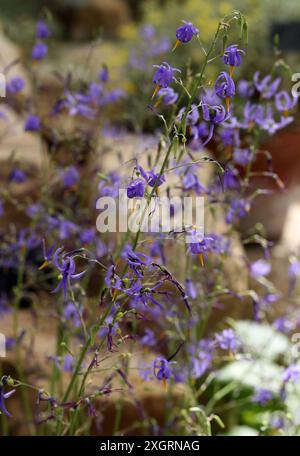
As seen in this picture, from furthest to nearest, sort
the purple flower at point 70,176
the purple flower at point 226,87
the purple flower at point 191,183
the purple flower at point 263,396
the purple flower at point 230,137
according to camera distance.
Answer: the purple flower at point 70,176
the purple flower at point 263,396
the purple flower at point 230,137
the purple flower at point 191,183
the purple flower at point 226,87

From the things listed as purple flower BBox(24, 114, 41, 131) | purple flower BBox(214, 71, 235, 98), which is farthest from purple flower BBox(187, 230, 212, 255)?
purple flower BBox(24, 114, 41, 131)

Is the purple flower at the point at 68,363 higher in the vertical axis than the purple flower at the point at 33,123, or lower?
lower

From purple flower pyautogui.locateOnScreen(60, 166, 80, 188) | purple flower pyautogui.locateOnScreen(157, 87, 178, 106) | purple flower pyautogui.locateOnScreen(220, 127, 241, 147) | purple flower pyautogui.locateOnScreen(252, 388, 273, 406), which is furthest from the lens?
purple flower pyautogui.locateOnScreen(60, 166, 80, 188)

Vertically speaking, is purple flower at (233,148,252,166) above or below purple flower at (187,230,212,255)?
above

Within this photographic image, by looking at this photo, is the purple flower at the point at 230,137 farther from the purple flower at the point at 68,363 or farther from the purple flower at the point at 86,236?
the purple flower at the point at 68,363

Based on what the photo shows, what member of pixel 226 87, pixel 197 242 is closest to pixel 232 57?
pixel 226 87

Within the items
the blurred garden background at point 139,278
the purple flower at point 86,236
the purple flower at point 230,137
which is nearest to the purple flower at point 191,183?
the blurred garden background at point 139,278

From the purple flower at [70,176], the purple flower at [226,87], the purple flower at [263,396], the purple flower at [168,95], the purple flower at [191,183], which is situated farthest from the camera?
the purple flower at [70,176]

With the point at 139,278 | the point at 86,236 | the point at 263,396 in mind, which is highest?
the point at 86,236

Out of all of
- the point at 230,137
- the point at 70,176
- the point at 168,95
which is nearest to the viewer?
the point at 168,95

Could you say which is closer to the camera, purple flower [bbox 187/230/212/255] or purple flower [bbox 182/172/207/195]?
purple flower [bbox 187/230/212/255]

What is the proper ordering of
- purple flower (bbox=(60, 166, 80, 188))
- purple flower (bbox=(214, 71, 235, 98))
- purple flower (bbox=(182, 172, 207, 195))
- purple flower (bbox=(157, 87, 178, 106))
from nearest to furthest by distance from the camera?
1. purple flower (bbox=(214, 71, 235, 98))
2. purple flower (bbox=(157, 87, 178, 106))
3. purple flower (bbox=(182, 172, 207, 195))
4. purple flower (bbox=(60, 166, 80, 188))

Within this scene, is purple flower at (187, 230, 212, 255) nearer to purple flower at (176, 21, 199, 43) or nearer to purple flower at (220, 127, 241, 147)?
purple flower at (176, 21, 199, 43)

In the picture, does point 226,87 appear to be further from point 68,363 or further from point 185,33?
point 68,363
